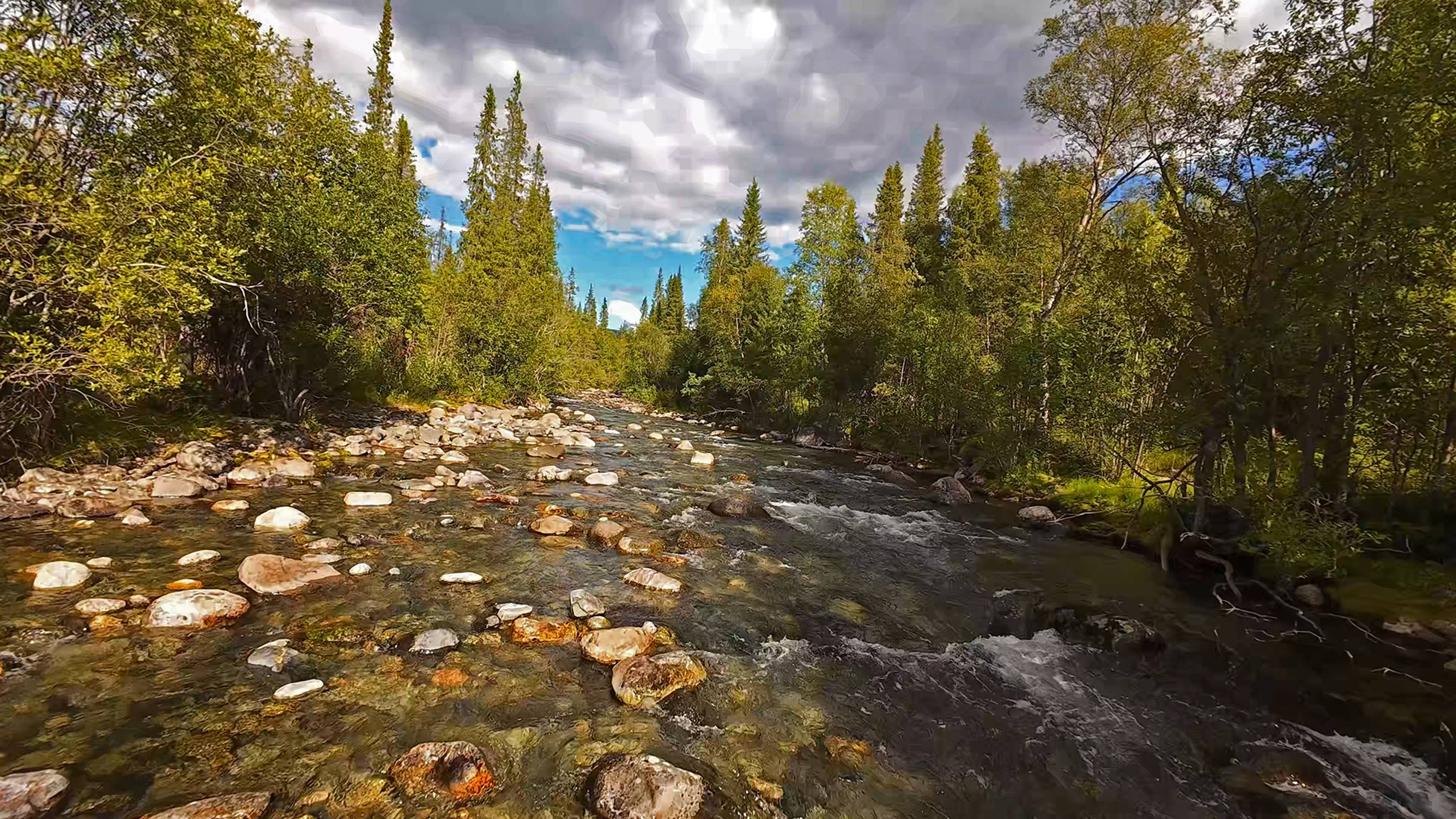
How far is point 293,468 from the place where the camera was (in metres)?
12.9

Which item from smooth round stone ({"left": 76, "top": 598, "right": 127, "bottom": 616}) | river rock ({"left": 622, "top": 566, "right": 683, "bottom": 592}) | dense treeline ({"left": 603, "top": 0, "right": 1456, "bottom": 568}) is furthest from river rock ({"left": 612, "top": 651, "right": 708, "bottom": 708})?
dense treeline ({"left": 603, "top": 0, "right": 1456, "bottom": 568})

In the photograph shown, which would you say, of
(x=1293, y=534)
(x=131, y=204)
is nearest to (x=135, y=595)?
(x=131, y=204)

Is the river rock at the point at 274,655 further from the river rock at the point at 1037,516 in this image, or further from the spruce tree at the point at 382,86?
the spruce tree at the point at 382,86

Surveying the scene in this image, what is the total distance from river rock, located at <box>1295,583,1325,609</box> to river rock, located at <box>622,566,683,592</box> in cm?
1139

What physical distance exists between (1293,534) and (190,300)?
60.1 ft

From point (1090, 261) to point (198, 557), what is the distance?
2469 cm

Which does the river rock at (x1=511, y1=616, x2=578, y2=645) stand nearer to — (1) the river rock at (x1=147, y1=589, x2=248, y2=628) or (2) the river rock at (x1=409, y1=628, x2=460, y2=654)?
(2) the river rock at (x1=409, y1=628, x2=460, y2=654)

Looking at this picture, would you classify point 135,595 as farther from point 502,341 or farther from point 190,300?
point 502,341

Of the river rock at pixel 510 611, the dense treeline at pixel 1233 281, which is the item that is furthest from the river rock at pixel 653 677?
the dense treeline at pixel 1233 281

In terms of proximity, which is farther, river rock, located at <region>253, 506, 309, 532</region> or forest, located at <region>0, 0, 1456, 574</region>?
Result: river rock, located at <region>253, 506, 309, 532</region>

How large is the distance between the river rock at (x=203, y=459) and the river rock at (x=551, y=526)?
7153 mm

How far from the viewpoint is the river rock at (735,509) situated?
14.0 metres

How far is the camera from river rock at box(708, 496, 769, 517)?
14.0 m

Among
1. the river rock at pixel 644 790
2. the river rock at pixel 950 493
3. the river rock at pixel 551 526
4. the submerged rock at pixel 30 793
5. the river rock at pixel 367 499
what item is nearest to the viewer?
the submerged rock at pixel 30 793
